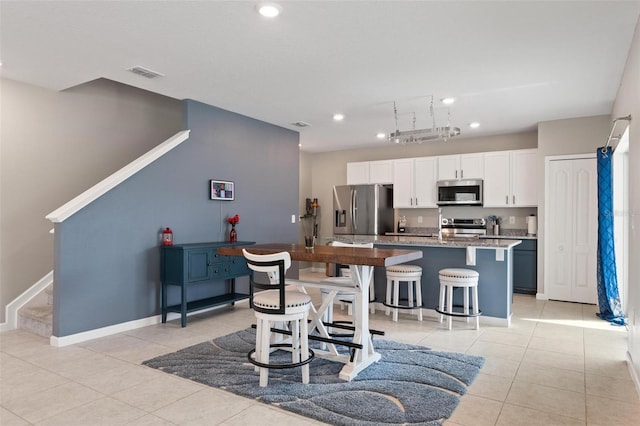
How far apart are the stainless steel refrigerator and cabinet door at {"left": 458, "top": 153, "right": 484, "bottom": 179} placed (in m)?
1.43

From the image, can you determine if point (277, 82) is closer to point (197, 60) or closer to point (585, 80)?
point (197, 60)

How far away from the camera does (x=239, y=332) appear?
4.16 m

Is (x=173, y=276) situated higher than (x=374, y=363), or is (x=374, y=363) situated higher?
(x=173, y=276)

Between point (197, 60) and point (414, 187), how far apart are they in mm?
4760

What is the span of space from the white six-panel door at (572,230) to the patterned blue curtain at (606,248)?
0.97 metres

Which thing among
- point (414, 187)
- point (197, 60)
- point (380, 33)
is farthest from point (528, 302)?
point (197, 60)

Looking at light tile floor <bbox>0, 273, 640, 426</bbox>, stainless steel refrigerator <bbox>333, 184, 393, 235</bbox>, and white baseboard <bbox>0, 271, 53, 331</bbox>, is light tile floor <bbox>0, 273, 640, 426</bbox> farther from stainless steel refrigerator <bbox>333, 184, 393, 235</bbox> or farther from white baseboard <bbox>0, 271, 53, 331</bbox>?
stainless steel refrigerator <bbox>333, 184, 393, 235</bbox>

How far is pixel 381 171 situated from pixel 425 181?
2.92ft

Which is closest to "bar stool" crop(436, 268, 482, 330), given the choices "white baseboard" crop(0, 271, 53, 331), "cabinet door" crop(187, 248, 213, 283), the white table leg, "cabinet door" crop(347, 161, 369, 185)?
the white table leg

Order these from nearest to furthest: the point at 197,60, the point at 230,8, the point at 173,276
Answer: the point at 230,8 → the point at 197,60 → the point at 173,276

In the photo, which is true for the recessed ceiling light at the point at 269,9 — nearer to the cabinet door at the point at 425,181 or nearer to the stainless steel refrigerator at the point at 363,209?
the cabinet door at the point at 425,181

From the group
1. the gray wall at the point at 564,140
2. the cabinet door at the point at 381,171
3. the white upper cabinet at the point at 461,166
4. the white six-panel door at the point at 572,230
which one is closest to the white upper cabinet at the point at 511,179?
the white upper cabinet at the point at 461,166

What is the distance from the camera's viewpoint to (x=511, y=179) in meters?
6.54

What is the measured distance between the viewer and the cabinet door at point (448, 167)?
7016 millimetres
